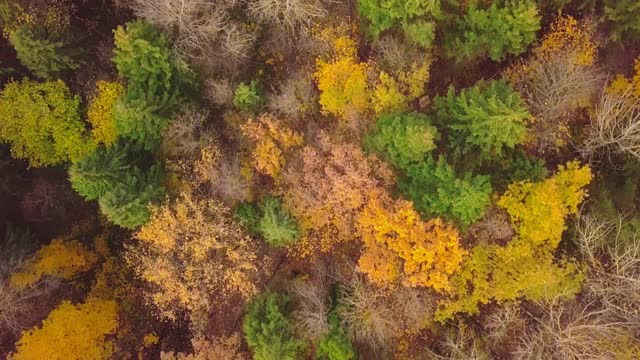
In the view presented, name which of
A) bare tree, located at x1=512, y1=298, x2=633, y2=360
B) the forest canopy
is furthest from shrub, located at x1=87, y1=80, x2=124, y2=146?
bare tree, located at x1=512, y1=298, x2=633, y2=360

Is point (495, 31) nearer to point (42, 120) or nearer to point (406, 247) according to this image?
point (406, 247)

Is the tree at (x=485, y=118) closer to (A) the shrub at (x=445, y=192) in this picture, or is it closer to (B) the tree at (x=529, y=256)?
(A) the shrub at (x=445, y=192)

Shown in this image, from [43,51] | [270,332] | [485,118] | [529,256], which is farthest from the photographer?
[43,51]

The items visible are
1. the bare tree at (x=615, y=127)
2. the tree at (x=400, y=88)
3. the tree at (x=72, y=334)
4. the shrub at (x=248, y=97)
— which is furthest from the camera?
the tree at (x=72, y=334)

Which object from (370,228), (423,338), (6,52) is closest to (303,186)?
(370,228)

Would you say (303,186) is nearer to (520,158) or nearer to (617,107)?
(520,158)

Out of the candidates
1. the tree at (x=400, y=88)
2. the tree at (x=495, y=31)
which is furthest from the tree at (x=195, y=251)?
the tree at (x=495, y=31)

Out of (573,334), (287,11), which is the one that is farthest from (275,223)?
(573,334)
